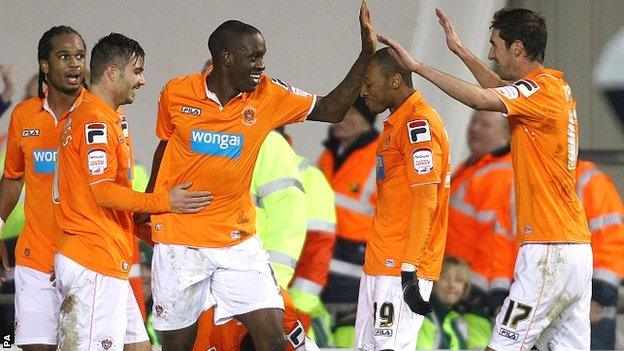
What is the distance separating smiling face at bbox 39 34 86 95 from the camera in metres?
5.55

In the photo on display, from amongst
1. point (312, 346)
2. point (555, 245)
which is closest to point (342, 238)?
point (312, 346)

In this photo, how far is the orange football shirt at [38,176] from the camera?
549 cm

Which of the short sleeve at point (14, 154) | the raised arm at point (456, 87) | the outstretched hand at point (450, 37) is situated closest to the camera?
the raised arm at point (456, 87)

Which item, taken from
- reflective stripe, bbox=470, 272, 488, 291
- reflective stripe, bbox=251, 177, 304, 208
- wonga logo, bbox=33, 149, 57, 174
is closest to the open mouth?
wonga logo, bbox=33, 149, 57, 174

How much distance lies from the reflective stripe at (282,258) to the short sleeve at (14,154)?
160cm

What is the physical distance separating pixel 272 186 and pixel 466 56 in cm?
185

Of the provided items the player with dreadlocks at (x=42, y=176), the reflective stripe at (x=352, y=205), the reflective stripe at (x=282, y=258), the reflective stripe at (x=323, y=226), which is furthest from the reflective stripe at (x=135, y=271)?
the player with dreadlocks at (x=42, y=176)

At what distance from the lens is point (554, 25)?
7141 millimetres

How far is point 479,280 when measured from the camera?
23.1 ft

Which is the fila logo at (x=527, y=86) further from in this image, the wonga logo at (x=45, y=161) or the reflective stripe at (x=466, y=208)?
the reflective stripe at (x=466, y=208)

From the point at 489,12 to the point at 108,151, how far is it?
9.60 ft

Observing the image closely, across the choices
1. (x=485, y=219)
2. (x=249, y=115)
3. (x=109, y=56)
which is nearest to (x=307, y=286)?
(x=485, y=219)

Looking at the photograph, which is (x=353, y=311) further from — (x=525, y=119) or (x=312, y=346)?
(x=525, y=119)

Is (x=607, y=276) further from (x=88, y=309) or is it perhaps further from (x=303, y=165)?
(x=88, y=309)
